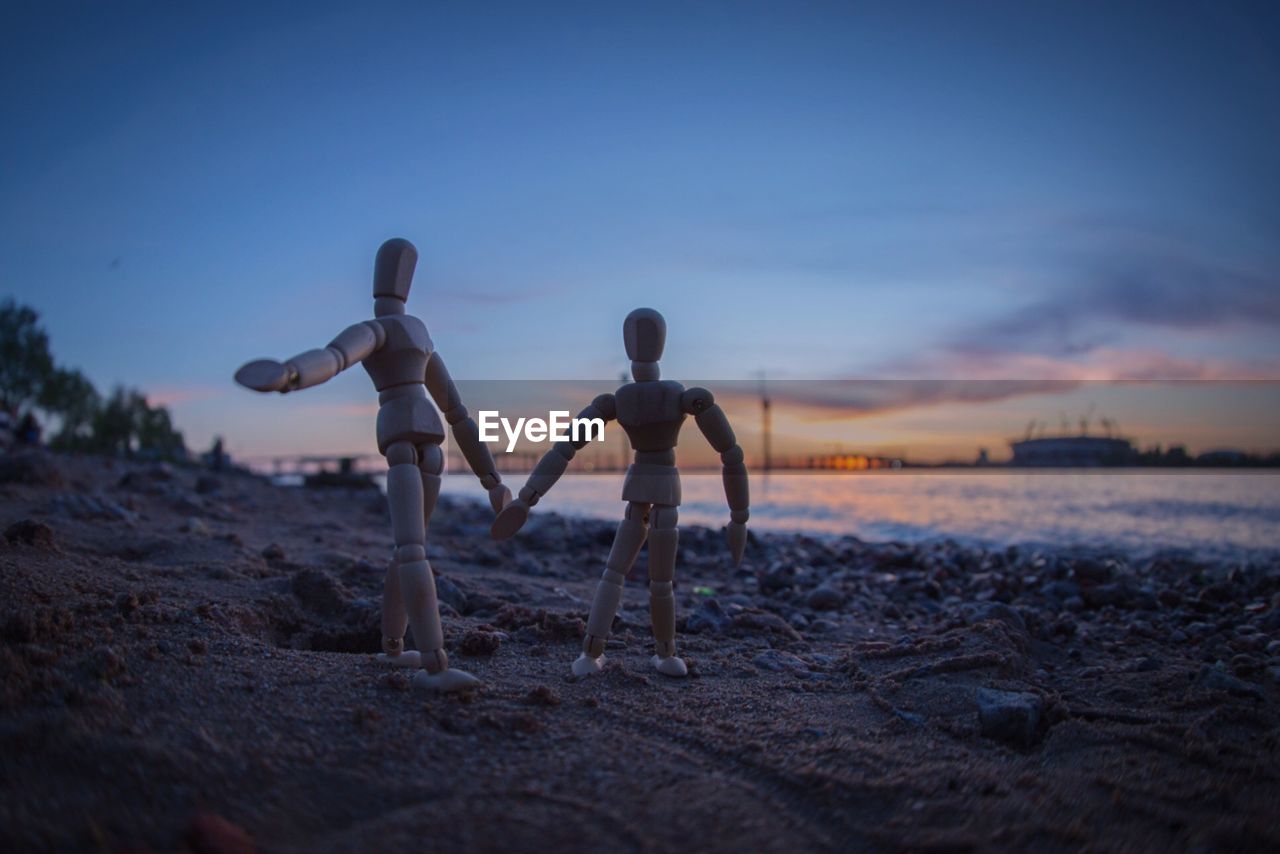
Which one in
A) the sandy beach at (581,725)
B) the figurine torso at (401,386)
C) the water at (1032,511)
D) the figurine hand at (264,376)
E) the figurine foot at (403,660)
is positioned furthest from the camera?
the water at (1032,511)

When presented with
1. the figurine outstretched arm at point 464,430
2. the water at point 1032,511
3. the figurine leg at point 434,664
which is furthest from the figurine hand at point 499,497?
the water at point 1032,511

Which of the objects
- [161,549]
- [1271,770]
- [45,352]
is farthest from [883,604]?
[45,352]

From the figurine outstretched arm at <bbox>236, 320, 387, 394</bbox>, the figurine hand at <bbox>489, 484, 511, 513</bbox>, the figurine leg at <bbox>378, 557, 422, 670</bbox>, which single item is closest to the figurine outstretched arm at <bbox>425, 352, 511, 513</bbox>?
the figurine hand at <bbox>489, 484, 511, 513</bbox>

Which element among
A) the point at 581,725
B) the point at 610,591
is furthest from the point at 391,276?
the point at 581,725

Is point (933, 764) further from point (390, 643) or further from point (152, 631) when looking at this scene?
point (152, 631)

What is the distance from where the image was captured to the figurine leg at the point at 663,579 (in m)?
4.98

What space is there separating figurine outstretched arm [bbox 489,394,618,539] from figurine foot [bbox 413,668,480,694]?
951mm

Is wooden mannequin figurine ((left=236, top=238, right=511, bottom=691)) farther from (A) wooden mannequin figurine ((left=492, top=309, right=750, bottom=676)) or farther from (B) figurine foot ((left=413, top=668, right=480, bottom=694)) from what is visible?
(A) wooden mannequin figurine ((left=492, top=309, right=750, bottom=676))

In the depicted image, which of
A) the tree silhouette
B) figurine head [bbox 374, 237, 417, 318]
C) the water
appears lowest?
the water

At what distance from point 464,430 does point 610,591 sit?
139cm

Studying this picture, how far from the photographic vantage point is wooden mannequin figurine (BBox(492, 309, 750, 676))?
4957 mm

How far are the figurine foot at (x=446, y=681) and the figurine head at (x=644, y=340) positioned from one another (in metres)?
2.14

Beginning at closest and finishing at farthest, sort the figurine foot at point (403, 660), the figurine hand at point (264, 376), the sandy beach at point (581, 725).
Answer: the sandy beach at point (581, 725) < the figurine hand at point (264, 376) < the figurine foot at point (403, 660)

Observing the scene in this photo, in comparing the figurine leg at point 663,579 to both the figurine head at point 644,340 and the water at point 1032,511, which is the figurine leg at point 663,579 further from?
the water at point 1032,511
